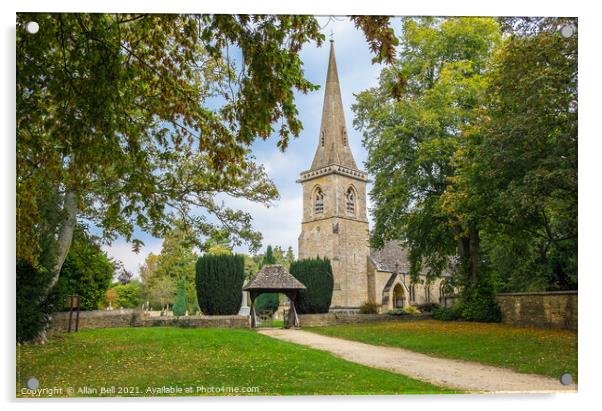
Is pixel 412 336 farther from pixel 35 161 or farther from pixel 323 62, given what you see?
pixel 35 161

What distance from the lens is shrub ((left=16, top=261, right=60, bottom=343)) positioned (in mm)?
6242

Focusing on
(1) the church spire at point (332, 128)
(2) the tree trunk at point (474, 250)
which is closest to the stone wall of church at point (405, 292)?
(2) the tree trunk at point (474, 250)

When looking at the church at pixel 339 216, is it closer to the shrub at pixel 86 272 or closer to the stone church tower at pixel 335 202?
the stone church tower at pixel 335 202

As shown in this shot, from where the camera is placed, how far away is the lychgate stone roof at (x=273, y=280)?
7812 mm

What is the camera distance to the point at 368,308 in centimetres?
873

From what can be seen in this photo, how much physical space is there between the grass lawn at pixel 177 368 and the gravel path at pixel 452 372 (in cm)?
18

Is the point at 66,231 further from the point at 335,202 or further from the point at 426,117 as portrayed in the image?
the point at 426,117

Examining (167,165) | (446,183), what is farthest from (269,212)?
(446,183)

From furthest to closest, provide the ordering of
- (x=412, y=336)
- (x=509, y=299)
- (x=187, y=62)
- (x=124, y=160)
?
1. (x=509, y=299)
2. (x=412, y=336)
3. (x=187, y=62)
4. (x=124, y=160)

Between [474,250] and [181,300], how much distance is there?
5554 millimetres

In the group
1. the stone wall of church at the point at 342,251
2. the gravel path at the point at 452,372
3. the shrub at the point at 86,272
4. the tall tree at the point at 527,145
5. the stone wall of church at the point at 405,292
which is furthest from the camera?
the stone wall of church at the point at 405,292

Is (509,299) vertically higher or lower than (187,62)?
lower

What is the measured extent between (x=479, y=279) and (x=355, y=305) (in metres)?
2.21

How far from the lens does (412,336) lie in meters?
7.21
